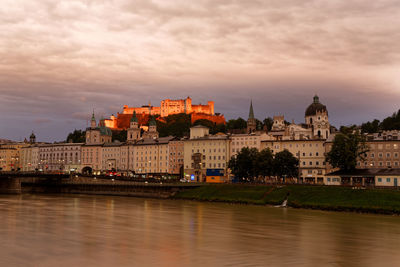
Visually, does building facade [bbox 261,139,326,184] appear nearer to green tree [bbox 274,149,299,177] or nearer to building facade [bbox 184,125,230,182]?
green tree [bbox 274,149,299,177]

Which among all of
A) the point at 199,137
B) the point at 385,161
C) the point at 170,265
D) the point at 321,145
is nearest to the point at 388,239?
the point at 170,265

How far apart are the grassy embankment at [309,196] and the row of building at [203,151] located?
1176cm

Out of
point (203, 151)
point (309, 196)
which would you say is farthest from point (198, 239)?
point (203, 151)

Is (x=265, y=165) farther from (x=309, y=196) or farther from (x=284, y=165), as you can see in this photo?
(x=309, y=196)

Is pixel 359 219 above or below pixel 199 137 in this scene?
below

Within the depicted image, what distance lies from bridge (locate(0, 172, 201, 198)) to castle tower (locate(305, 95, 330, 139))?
4442 cm

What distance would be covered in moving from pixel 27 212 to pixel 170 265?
121 feet

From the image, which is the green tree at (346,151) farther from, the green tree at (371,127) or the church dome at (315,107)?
the green tree at (371,127)

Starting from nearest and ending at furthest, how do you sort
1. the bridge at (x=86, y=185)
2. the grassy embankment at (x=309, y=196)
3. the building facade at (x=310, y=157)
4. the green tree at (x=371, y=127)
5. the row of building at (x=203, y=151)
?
1. the grassy embankment at (x=309, y=196)
2. the bridge at (x=86, y=185)
3. the row of building at (x=203, y=151)
4. the building facade at (x=310, y=157)
5. the green tree at (x=371, y=127)

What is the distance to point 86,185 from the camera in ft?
372

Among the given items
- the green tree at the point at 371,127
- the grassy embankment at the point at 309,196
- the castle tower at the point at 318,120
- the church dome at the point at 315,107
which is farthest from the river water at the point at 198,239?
the green tree at the point at 371,127

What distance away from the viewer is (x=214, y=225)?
4941cm

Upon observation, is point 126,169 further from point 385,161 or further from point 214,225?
point 214,225

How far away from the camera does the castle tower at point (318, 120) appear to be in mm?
129125
